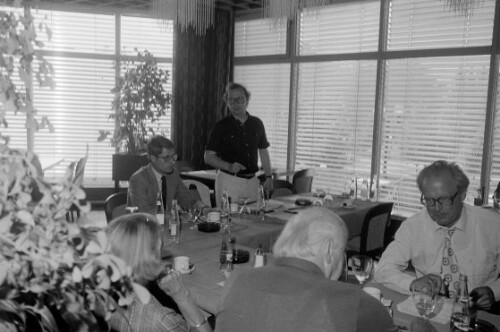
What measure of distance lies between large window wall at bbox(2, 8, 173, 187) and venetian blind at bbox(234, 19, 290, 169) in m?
1.27

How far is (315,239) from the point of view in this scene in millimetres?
1801

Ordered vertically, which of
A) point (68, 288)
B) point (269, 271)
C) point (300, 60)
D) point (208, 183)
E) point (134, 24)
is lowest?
point (208, 183)

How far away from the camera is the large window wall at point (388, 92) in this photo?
5969 mm

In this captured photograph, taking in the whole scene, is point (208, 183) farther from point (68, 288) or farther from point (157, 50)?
point (68, 288)

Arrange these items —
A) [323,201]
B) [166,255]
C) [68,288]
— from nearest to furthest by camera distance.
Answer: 1. [68,288]
2. [166,255]
3. [323,201]

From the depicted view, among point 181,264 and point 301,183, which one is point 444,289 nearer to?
point 181,264

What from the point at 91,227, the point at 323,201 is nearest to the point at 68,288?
the point at 91,227

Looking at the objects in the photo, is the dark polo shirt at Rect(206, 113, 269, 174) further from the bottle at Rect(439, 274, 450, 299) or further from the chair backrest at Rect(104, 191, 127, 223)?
the bottle at Rect(439, 274, 450, 299)

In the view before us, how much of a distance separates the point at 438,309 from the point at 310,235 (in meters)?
0.78

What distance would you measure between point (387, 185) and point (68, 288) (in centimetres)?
634

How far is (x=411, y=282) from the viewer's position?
2.48 m

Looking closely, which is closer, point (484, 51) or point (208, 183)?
point (484, 51)

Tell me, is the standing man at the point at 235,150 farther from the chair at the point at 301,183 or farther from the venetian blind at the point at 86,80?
the venetian blind at the point at 86,80

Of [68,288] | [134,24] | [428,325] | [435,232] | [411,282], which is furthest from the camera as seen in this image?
[134,24]
